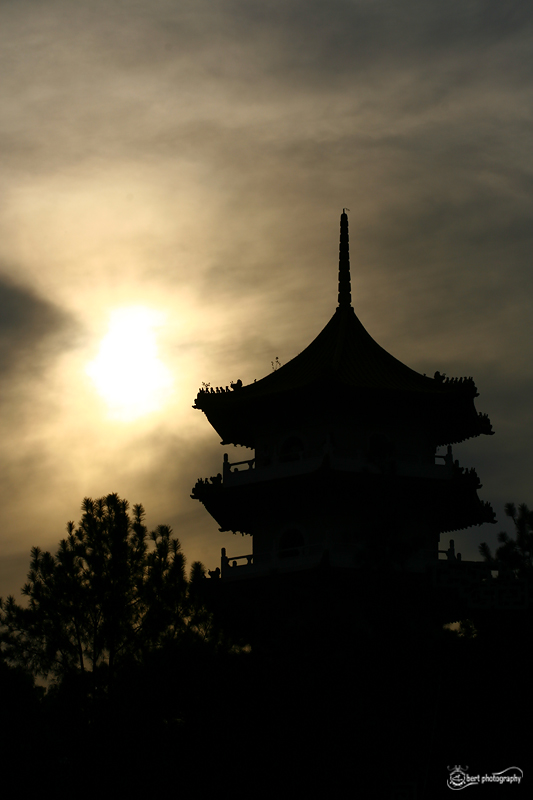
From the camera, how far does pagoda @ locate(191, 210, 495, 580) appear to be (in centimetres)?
2823

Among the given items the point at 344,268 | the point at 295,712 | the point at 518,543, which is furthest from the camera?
the point at 344,268

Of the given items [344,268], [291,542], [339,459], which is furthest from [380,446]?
[344,268]

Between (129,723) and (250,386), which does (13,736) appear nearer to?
(129,723)

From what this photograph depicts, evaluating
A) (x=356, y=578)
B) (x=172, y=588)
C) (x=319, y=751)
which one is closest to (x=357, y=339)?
(x=356, y=578)

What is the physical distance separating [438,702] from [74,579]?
855 centimetres

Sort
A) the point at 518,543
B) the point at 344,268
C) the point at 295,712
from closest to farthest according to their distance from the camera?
the point at 295,712
the point at 518,543
the point at 344,268

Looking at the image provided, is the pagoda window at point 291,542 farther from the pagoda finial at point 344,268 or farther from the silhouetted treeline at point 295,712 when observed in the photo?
the pagoda finial at point 344,268

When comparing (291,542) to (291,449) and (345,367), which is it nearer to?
(291,449)

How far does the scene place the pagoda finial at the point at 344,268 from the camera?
33344 millimetres

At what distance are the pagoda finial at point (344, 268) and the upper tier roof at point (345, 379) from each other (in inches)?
1.7

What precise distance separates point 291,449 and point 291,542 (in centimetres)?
265

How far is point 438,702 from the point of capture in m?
23.1

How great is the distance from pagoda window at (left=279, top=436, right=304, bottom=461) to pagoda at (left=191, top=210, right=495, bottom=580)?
0.10 ft

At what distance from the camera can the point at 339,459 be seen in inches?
1112
